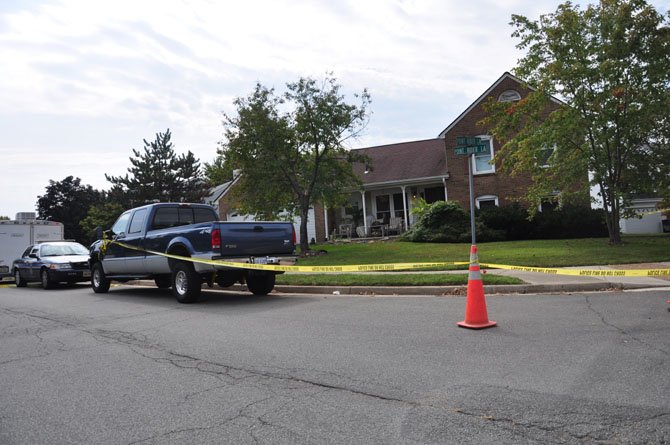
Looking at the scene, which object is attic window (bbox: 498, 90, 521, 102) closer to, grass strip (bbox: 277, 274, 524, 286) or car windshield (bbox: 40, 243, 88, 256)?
grass strip (bbox: 277, 274, 524, 286)

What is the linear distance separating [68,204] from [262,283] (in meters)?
56.8

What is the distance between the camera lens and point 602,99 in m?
16.3

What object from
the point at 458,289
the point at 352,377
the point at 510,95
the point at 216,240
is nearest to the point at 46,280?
the point at 216,240

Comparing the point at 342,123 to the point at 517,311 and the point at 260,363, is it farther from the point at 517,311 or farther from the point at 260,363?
the point at 260,363

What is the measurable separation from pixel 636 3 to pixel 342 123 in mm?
10668

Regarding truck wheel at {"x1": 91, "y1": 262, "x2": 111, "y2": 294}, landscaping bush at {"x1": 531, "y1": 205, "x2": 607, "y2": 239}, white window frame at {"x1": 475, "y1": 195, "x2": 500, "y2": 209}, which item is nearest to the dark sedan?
truck wheel at {"x1": 91, "y1": 262, "x2": 111, "y2": 294}

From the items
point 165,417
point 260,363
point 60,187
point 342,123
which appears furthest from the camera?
point 60,187

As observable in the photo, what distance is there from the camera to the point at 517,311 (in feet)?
25.3

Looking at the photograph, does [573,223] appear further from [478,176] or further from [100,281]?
[100,281]

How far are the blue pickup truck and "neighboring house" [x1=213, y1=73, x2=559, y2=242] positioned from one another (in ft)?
39.0

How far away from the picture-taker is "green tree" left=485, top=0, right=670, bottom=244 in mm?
15977

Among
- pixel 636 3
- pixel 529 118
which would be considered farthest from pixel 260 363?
pixel 636 3

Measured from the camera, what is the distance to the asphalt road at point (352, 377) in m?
3.61

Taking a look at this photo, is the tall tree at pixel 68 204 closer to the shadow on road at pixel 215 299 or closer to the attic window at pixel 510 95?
the attic window at pixel 510 95
